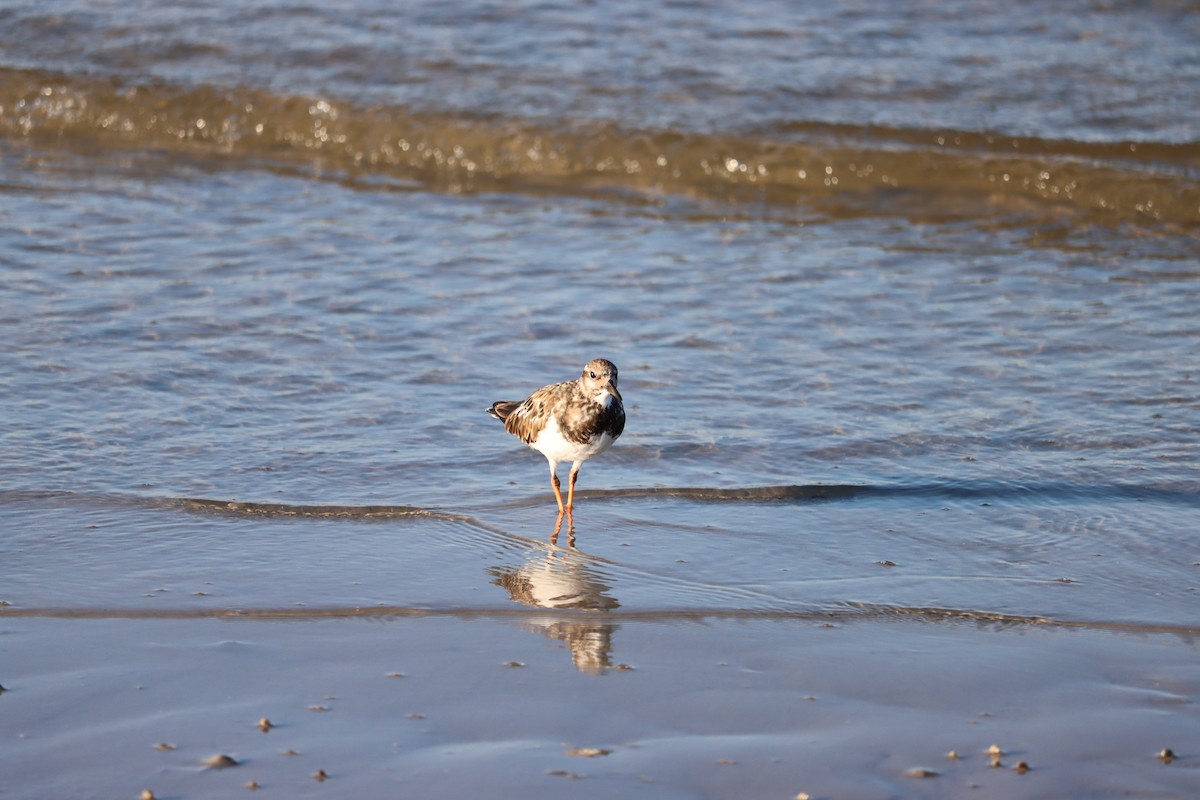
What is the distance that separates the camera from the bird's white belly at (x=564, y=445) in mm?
5934

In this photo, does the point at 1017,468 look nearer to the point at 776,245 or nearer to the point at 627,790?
the point at 627,790

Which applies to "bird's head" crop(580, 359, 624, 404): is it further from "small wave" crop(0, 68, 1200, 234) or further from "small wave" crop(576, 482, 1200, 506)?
"small wave" crop(0, 68, 1200, 234)

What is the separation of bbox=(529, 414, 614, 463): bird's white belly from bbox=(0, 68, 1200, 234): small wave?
580 cm

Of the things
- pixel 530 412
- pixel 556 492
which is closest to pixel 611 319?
pixel 530 412

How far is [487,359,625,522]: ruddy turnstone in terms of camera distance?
19.3 ft

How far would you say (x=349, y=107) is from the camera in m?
13.4

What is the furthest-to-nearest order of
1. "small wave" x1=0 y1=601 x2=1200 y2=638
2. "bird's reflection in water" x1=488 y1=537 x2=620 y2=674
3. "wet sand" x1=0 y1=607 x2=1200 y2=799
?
"small wave" x1=0 y1=601 x2=1200 y2=638
"bird's reflection in water" x1=488 y1=537 x2=620 y2=674
"wet sand" x1=0 y1=607 x2=1200 y2=799

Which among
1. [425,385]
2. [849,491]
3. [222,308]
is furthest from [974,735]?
[222,308]

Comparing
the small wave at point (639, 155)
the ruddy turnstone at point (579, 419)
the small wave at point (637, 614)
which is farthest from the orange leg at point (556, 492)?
the small wave at point (639, 155)

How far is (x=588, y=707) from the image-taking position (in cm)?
425

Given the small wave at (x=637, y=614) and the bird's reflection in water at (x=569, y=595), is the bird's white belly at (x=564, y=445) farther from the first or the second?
the small wave at (x=637, y=614)

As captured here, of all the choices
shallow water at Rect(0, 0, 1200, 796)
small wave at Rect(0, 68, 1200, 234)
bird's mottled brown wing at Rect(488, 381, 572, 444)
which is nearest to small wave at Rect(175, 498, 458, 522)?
shallow water at Rect(0, 0, 1200, 796)

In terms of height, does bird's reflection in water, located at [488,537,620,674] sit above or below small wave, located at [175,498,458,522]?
below

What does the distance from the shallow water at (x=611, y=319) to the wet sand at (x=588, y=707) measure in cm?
7
